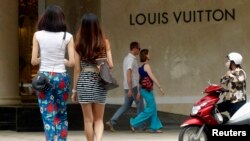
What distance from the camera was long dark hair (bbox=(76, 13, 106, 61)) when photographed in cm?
880

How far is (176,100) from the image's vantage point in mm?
17719

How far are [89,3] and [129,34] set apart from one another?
203cm

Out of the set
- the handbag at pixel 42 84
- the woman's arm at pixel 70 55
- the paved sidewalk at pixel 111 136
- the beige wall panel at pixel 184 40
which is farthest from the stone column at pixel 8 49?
the handbag at pixel 42 84

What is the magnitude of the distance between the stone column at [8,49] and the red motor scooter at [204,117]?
7588 mm

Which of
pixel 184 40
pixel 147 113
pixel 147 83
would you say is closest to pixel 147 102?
pixel 147 113

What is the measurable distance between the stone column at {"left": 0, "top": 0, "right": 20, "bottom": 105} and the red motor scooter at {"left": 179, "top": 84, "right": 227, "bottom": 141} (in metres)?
7.59

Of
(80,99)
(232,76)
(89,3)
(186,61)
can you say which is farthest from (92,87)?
(89,3)

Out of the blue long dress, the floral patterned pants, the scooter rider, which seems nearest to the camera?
the floral patterned pants

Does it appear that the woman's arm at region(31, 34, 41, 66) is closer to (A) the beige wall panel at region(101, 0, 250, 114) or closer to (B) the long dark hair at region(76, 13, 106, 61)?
(B) the long dark hair at region(76, 13, 106, 61)

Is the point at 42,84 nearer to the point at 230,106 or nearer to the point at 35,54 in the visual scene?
the point at 35,54

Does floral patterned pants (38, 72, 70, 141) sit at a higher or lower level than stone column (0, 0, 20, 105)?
lower

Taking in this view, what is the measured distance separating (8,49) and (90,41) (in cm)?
860

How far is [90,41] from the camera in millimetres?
8875

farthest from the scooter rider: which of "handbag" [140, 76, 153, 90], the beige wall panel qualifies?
the beige wall panel
